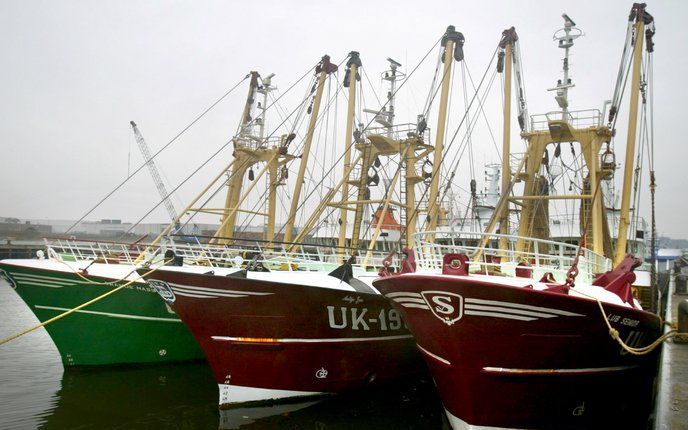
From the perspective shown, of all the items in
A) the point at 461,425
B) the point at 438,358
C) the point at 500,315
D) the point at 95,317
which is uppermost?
the point at 500,315

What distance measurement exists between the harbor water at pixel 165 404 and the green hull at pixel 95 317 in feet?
1.59

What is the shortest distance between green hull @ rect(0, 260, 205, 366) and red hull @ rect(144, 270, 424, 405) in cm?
419

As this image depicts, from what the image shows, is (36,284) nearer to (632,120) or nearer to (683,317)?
(683,317)

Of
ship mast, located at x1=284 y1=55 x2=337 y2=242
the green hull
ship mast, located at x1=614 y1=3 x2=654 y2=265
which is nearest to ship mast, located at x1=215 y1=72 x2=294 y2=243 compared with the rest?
ship mast, located at x1=284 y1=55 x2=337 y2=242

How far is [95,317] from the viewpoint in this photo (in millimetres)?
15547

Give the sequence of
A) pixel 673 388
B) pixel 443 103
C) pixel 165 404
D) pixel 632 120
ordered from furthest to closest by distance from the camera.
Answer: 1. pixel 443 103
2. pixel 632 120
3. pixel 165 404
4. pixel 673 388

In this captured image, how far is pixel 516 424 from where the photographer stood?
8562 millimetres

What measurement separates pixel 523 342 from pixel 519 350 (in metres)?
0.17

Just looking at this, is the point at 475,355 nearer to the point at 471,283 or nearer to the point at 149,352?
the point at 471,283

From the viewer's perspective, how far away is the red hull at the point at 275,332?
11508 mm

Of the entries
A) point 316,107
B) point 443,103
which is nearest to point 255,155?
point 316,107

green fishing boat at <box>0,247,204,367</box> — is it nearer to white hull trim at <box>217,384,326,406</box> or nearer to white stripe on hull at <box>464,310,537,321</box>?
white hull trim at <box>217,384,326,406</box>

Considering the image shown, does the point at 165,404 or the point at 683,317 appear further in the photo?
the point at 165,404

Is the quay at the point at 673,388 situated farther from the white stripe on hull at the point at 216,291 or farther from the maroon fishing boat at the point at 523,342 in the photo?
the white stripe on hull at the point at 216,291
